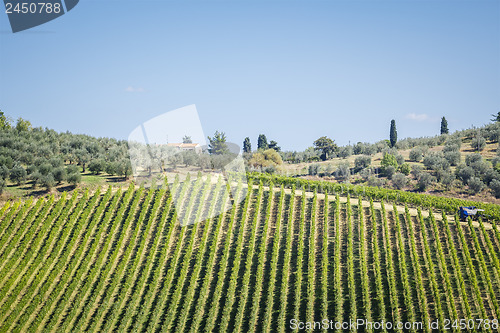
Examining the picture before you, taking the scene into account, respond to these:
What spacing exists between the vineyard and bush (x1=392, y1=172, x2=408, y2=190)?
15138mm

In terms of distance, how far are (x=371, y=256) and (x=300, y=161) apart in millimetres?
44865

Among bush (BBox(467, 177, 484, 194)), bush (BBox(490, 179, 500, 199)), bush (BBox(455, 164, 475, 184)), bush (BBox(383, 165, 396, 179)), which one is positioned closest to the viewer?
bush (BBox(490, 179, 500, 199))

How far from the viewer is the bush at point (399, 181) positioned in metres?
44.1

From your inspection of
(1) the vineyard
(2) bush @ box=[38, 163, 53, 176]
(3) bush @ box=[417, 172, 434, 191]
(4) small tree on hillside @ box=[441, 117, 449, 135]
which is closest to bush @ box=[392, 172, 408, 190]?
(3) bush @ box=[417, 172, 434, 191]

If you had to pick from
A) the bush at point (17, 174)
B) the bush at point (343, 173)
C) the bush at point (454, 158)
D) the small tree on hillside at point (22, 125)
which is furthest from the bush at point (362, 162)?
the small tree on hillside at point (22, 125)

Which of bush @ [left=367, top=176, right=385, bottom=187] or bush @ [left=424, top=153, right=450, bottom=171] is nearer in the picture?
bush @ [left=367, top=176, right=385, bottom=187]

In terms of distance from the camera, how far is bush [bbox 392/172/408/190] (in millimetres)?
44062

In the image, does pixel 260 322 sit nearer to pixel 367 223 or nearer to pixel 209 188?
pixel 367 223

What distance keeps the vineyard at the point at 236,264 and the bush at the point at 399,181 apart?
1514 cm

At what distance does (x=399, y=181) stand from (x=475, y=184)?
7.42 meters

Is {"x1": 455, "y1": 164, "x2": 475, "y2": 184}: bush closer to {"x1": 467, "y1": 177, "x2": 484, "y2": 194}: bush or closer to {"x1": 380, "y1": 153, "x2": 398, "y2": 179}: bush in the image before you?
{"x1": 467, "y1": 177, "x2": 484, "y2": 194}: bush

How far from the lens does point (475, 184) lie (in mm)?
40469

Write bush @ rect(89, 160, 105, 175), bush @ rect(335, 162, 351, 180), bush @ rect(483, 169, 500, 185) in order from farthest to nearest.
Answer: bush @ rect(335, 162, 351, 180) → bush @ rect(483, 169, 500, 185) → bush @ rect(89, 160, 105, 175)

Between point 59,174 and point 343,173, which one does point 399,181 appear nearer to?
point 343,173
